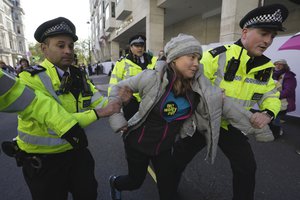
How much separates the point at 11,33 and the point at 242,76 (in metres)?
76.7

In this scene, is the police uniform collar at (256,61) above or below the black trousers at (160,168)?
above

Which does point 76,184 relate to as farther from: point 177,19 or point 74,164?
point 177,19

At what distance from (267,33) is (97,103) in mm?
1729

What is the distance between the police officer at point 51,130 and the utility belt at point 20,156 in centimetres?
2

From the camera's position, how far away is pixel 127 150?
2.05 metres

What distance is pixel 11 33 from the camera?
6212 centimetres

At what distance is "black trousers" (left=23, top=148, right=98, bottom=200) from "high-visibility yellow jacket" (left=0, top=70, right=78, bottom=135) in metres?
0.49

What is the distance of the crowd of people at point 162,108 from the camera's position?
1.54 m

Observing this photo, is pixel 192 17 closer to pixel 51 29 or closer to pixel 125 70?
pixel 125 70

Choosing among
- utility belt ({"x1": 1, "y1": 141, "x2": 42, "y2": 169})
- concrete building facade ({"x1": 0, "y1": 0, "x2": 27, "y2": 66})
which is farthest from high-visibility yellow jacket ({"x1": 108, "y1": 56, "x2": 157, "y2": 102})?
concrete building facade ({"x1": 0, "y1": 0, "x2": 27, "y2": 66})

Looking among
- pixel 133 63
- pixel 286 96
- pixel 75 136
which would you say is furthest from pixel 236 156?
pixel 286 96

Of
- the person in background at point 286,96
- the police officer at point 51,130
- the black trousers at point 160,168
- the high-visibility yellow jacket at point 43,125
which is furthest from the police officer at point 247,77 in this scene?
the person in background at point 286,96

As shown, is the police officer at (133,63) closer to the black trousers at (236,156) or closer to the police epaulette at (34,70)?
the black trousers at (236,156)

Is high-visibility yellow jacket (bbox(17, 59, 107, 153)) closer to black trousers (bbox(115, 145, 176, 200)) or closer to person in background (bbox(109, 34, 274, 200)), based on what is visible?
person in background (bbox(109, 34, 274, 200))
